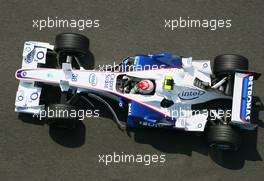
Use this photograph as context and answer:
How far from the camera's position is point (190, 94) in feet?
20.4

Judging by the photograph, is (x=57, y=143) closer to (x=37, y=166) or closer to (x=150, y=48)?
(x=37, y=166)

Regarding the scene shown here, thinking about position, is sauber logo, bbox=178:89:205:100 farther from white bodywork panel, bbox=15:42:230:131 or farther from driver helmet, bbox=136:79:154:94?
driver helmet, bbox=136:79:154:94

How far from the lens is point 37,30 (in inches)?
274

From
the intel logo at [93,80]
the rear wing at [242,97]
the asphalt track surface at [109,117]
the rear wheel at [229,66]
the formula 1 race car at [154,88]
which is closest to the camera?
the rear wing at [242,97]

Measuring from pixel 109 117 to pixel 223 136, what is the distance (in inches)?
77.5

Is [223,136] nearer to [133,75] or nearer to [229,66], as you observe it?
[229,66]

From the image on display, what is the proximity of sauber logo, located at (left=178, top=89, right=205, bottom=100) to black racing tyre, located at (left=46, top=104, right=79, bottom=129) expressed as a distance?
1744mm

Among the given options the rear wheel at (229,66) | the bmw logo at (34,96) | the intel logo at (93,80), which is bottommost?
the bmw logo at (34,96)

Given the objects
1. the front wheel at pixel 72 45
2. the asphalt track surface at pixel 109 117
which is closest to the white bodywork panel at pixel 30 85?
the front wheel at pixel 72 45

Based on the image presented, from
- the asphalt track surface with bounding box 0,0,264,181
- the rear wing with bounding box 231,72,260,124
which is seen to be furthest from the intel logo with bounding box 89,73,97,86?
the rear wing with bounding box 231,72,260,124

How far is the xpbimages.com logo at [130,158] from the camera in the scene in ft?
21.7

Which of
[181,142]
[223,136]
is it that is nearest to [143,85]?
[181,142]

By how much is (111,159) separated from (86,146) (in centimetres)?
49

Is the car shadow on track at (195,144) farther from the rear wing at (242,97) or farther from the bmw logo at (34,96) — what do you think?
the bmw logo at (34,96)
